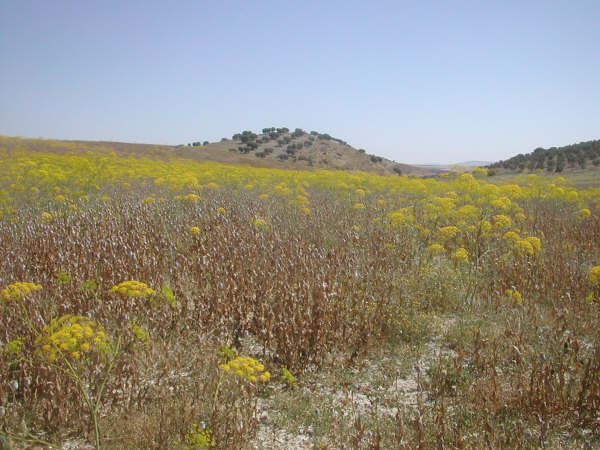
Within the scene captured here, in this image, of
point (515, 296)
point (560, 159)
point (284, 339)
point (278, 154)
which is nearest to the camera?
point (284, 339)

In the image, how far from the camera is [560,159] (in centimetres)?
3189

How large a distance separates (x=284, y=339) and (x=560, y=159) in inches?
1471

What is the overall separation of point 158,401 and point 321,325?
1561 mm

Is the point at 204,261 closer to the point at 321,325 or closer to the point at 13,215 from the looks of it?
the point at 321,325

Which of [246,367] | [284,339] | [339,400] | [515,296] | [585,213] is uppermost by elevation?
[585,213]

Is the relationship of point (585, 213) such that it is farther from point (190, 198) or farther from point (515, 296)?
point (190, 198)

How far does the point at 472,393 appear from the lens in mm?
2863

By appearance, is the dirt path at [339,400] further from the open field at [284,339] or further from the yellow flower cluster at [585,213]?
the yellow flower cluster at [585,213]

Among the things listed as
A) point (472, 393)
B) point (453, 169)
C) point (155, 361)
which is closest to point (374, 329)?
point (472, 393)

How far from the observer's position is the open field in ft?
7.86

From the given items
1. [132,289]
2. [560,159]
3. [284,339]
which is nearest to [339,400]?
[284,339]

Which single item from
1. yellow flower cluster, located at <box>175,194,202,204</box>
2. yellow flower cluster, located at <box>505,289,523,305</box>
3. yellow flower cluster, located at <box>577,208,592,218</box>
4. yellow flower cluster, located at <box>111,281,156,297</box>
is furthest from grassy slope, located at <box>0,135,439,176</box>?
yellow flower cluster, located at <box>111,281,156,297</box>

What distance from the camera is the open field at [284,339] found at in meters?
2.40

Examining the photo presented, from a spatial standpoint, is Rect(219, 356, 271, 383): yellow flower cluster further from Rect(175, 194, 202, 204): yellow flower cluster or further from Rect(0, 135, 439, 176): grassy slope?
Rect(0, 135, 439, 176): grassy slope
